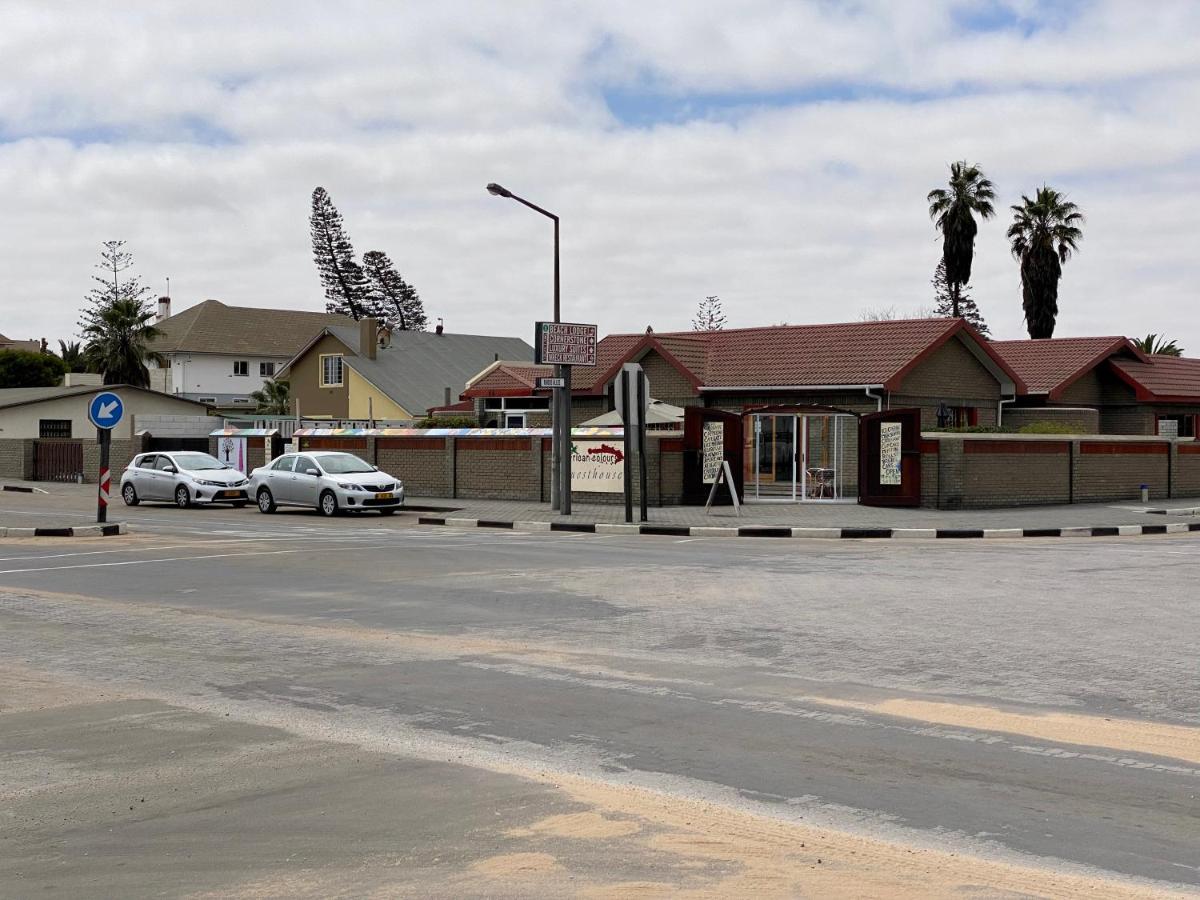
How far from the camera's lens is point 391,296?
110m

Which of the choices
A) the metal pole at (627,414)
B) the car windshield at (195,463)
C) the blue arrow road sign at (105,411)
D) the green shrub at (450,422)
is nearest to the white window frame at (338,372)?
the green shrub at (450,422)

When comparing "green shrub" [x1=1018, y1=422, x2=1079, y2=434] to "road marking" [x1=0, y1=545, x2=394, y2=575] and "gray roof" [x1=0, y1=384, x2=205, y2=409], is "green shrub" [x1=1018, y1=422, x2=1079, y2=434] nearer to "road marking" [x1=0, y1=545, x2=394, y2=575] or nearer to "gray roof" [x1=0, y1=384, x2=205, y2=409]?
"road marking" [x1=0, y1=545, x2=394, y2=575]

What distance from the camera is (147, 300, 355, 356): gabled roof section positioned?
82.6 m

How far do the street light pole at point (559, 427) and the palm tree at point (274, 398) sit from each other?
162ft

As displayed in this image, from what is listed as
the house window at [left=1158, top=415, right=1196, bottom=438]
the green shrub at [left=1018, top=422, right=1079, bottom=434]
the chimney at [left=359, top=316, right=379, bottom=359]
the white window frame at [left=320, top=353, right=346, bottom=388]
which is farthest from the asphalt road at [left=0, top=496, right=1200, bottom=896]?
the white window frame at [left=320, top=353, right=346, bottom=388]

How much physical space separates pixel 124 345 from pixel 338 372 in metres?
15.8

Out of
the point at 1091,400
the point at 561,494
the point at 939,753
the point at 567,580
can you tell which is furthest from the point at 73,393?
the point at 939,753

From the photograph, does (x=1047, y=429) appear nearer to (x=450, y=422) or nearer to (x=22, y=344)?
(x=450, y=422)

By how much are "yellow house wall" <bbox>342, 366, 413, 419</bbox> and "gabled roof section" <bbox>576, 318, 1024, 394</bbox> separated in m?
25.9

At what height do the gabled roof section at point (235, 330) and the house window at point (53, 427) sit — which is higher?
the gabled roof section at point (235, 330)

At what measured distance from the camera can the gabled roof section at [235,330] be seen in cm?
8256

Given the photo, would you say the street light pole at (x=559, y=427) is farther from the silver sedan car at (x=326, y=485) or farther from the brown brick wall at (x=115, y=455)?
the brown brick wall at (x=115, y=455)

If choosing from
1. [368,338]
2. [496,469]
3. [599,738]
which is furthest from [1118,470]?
[368,338]

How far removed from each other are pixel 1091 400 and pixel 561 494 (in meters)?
24.8
